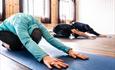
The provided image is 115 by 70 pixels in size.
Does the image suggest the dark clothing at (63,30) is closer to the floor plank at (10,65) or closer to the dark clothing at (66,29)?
the dark clothing at (66,29)

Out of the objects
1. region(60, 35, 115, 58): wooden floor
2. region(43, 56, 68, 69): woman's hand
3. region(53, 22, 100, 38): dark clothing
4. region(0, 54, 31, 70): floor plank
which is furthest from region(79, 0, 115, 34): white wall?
region(43, 56, 68, 69): woman's hand

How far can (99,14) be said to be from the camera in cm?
821

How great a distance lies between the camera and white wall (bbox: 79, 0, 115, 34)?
799cm

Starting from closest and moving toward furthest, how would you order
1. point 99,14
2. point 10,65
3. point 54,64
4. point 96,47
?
point 54,64
point 10,65
point 96,47
point 99,14

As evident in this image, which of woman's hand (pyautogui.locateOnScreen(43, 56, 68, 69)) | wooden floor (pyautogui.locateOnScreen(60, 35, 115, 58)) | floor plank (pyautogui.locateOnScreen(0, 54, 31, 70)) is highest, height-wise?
woman's hand (pyautogui.locateOnScreen(43, 56, 68, 69))

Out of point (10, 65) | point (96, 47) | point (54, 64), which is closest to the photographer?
point (54, 64)

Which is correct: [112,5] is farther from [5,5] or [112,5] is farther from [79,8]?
[5,5]

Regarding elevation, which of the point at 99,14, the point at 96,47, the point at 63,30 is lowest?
the point at 96,47

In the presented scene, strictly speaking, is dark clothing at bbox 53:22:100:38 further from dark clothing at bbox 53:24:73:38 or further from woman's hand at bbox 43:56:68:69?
woman's hand at bbox 43:56:68:69

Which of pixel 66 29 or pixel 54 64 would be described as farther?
pixel 66 29

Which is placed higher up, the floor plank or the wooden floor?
the floor plank

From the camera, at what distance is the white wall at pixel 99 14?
26.2ft

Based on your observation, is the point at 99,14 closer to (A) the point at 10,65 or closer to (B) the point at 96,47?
(B) the point at 96,47

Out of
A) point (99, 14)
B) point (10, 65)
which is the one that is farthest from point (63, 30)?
point (10, 65)
